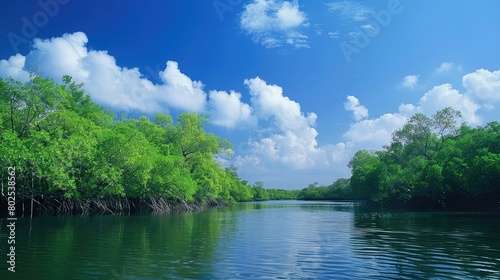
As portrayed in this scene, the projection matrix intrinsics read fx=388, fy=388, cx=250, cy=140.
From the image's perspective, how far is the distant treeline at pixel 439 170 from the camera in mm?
50688

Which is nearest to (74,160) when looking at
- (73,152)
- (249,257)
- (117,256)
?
(73,152)

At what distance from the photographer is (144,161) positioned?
4262cm

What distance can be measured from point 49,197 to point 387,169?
55.9 metres

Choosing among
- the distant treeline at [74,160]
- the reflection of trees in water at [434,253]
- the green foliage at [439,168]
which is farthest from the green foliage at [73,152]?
the green foliage at [439,168]

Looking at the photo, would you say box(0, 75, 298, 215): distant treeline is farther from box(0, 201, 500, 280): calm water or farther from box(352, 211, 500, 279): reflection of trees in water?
box(352, 211, 500, 279): reflection of trees in water

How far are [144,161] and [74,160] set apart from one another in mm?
7965

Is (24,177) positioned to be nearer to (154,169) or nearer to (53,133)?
(53,133)

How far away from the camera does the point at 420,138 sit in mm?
69188

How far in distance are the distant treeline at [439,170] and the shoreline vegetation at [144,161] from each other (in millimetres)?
166

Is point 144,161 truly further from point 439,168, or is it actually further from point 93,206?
point 439,168

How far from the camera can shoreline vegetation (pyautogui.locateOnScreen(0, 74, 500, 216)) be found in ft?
111

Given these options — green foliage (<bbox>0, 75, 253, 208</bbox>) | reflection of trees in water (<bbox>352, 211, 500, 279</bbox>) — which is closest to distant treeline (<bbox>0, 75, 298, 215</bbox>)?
green foliage (<bbox>0, 75, 253, 208</bbox>)

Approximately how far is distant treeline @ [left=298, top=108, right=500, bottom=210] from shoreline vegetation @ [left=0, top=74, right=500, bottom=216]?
0.17m

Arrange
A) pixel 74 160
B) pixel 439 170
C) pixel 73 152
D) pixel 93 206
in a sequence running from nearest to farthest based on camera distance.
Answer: pixel 73 152
pixel 74 160
pixel 93 206
pixel 439 170
